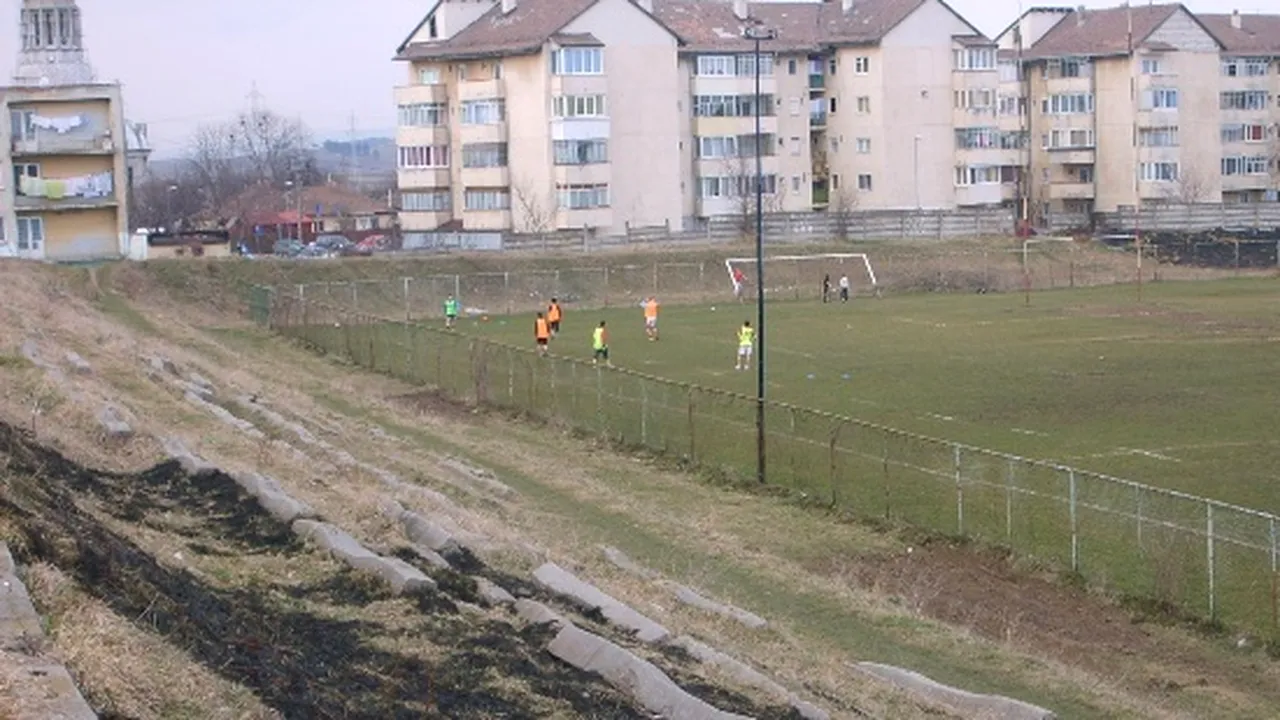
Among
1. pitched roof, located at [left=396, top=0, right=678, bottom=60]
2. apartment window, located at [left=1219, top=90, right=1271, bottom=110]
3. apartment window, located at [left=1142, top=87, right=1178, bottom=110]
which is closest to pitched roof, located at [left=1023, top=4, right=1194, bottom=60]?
apartment window, located at [left=1142, top=87, right=1178, bottom=110]

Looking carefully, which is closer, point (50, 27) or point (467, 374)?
point (467, 374)

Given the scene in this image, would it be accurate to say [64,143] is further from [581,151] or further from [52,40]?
[581,151]

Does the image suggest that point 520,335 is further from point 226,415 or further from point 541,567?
point 541,567

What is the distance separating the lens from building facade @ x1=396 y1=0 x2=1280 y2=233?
96625mm

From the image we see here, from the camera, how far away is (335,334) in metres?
58.4

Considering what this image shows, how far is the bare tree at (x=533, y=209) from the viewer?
95.8 meters

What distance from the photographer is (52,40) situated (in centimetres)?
9556

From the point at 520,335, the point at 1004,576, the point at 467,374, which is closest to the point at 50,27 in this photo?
the point at 520,335

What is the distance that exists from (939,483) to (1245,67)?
312 feet

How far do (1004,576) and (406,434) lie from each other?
52.7 ft

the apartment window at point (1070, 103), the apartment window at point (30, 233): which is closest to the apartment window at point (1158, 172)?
the apartment window at point (1070, 103)

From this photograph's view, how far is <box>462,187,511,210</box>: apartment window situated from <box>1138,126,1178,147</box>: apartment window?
38635 mm

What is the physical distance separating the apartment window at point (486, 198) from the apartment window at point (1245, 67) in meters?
46.5

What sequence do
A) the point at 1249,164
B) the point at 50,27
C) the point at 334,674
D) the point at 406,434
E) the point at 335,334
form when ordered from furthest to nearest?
the point at 1249,164 → the point at 50,27 → the point at 335,334 → the point at 406,434 → the point at 334,674
